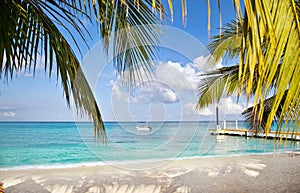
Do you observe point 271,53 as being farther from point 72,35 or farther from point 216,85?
point 216,85

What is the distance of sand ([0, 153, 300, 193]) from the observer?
5035 mm

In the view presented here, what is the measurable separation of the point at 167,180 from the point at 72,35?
4.46 m

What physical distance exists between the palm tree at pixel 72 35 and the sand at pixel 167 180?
316cm

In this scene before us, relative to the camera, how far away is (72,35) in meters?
1.79

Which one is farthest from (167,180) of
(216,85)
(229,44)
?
(229,44)

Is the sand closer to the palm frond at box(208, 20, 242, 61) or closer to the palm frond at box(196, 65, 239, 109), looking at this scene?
the palm frond at box(196, 65, 239, 109)

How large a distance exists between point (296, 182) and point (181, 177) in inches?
79.6

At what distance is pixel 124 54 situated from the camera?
1.93 meters

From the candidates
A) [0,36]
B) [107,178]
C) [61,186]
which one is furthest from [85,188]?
[0,36]

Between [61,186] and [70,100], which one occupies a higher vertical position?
[70,100]

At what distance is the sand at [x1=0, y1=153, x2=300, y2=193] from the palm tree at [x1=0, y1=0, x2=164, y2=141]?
124 inches

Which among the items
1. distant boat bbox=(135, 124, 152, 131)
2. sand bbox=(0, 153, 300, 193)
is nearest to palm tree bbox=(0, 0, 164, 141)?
sand bbox=(0, 153, 300, 193)

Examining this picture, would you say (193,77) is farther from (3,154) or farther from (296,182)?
(3,154)

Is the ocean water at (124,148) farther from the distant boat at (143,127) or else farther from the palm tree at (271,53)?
the palm tree at (271,53)
